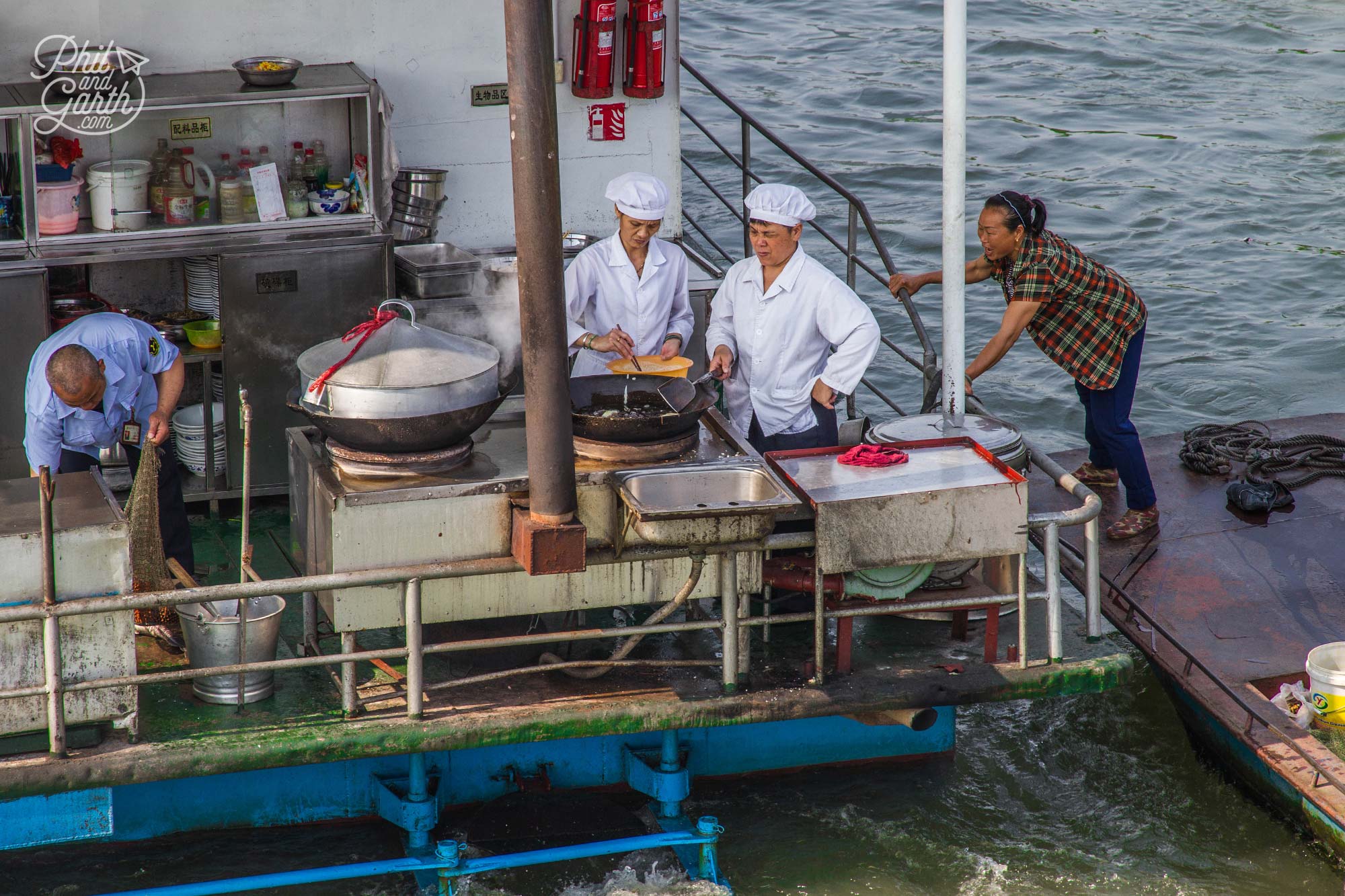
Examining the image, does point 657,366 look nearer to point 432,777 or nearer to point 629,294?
point 629,294

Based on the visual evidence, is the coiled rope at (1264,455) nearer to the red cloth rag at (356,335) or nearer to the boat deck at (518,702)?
the boat deck at (518,702)

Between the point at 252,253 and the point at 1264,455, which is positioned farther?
the point at 1264,455

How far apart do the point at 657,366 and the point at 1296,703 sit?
9.76 feet

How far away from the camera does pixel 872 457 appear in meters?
5.41

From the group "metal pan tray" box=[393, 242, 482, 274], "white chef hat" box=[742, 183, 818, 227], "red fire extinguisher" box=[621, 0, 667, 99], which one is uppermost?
"red fire extinguisher" box=[621, 0, 667, 99]

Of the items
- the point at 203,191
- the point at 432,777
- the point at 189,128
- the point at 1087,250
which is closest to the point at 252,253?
the point at 203,191

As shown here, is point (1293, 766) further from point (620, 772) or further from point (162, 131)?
point (162, 131)

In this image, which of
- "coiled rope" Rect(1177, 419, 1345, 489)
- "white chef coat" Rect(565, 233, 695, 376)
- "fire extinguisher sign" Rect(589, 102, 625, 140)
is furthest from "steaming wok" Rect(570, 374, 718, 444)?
"coiled rope" Rect(1177, 419, 1345, 489)

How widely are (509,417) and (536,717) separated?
1.29 m

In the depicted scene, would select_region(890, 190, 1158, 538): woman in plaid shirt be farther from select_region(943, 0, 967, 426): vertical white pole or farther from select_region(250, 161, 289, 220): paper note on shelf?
select_region(250, 161, 289, 220): paper note on shelf

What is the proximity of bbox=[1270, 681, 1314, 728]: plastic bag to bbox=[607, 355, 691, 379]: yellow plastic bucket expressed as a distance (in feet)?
9.16

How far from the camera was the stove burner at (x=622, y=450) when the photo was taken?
5285 millimetres

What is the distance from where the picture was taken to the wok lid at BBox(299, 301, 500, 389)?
5.08 metres

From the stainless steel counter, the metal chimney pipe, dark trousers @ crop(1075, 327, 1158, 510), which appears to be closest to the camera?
the metal chimney pipe
